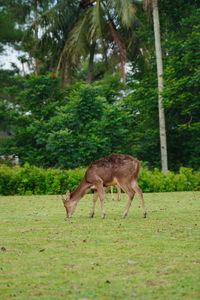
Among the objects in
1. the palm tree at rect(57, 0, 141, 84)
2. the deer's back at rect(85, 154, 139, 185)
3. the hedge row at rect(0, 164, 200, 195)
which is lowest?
the hedge row at rect(0, 164, 200, 195)

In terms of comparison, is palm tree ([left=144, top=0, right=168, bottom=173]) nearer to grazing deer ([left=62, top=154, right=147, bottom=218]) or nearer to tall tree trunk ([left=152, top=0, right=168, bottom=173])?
tall tree trunk ([left=152, top=0, right=168, bottom=173])

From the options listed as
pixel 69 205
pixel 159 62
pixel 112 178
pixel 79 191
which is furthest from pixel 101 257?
pixel 159 62

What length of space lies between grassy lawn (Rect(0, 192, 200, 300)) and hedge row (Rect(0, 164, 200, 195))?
35.0ft

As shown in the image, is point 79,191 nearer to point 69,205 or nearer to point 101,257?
point 69,205

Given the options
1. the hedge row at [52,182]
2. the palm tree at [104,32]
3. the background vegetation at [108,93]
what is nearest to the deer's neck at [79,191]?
the hedge row at [52,182]

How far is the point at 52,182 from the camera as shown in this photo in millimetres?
24125

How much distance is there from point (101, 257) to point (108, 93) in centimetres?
2658

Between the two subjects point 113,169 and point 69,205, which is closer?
point 113,169

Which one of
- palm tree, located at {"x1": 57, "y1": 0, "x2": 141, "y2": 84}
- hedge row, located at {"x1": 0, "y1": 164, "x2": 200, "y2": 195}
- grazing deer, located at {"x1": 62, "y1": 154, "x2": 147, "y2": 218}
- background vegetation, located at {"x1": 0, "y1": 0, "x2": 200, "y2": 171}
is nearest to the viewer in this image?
grazing deer, located at {"x1": 62, "y1": 154, "x2": 147, "y2": 218}

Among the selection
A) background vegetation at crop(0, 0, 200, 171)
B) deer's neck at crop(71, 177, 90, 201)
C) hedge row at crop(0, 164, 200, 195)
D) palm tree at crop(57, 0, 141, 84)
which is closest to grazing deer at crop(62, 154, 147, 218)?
deer's neck at crop(71, 177, 90, 201)

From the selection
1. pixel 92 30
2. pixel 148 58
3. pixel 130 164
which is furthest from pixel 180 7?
pixel 130 164

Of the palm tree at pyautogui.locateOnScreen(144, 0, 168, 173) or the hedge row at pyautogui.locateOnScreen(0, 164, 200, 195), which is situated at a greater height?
the palm tree at pyautogui.locateOnScreen(144, 0, 168, 173)

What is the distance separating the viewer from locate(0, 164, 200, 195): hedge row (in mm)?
23875

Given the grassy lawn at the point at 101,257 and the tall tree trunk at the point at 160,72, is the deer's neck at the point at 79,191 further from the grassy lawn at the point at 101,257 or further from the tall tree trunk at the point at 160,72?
the tall tree trunk at the point at 160,72
